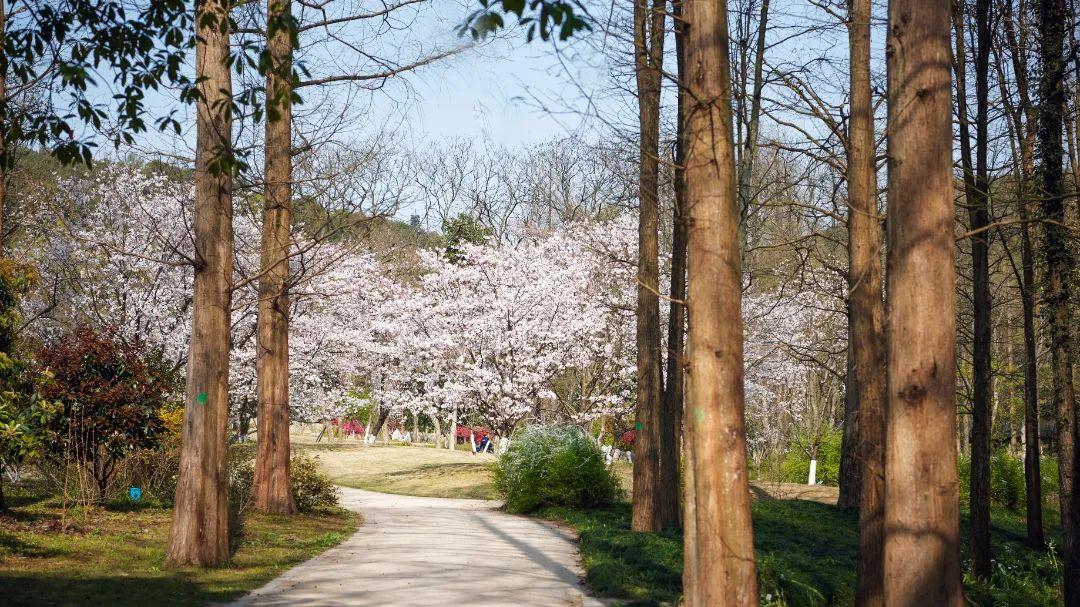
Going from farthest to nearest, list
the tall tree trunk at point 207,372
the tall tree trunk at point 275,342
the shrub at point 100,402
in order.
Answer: the tall tree trunk at point 275,342
the shrub at point 100,402
the tall tree trunk at point 207,372

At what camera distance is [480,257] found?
31.9 meters

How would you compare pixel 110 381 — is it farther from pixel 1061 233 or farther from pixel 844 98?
pixel 1061 233

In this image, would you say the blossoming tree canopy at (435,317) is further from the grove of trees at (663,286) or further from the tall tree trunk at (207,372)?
the tall tree trunk at (207,372)

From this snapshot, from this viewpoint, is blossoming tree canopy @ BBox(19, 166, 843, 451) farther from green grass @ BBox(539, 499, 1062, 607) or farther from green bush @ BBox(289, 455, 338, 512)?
green bush @ BBox(289, 455, 338, 512)

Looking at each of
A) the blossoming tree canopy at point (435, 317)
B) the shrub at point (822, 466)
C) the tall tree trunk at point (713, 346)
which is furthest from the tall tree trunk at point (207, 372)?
the shrub at point (822, 466)

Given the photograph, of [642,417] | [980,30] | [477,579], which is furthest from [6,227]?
[980,30]

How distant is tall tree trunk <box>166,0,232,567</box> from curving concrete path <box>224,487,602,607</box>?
1.03 metres

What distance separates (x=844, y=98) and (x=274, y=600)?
9.35m

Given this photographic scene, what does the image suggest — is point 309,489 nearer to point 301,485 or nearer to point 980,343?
point 301,485

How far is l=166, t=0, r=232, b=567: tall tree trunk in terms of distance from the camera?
9.85 meters

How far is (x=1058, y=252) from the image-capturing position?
40.3 ft

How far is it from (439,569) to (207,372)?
3.22 m

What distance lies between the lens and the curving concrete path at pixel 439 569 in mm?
8328

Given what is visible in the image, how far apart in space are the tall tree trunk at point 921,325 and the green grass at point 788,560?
2919 millimetres
